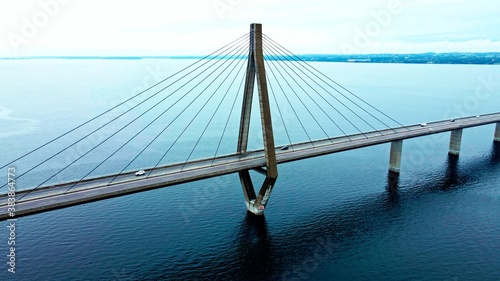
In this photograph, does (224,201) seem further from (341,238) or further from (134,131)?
(134,131)

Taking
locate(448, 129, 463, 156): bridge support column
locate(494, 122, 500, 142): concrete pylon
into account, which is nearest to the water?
locate(448, 129, 463, 156): bridge support column

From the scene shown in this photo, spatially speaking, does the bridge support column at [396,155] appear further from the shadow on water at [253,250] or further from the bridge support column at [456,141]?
the shadow on water at [253,250]

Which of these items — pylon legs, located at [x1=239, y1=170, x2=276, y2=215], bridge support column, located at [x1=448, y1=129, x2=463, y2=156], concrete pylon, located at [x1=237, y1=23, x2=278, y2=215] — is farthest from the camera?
bridge support column, located at [x1=448, y1=129, x2=463, y2=156]

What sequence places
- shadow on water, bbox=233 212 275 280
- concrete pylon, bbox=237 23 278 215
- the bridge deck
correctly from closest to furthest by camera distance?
1. the bridge deck
2. shadow on water, bbox=233 212 275 280
3. concrete pylon, bbox=237 23 278 215

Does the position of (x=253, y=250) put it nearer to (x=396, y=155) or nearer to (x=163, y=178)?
(x=163, y=178)

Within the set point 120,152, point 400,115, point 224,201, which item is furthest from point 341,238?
point 400,115

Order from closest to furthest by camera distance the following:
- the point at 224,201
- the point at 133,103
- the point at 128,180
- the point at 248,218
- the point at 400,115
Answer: the point at 128,180, the point at 248,218, the point at 224,201, the point at 400,115, the point at 133,103

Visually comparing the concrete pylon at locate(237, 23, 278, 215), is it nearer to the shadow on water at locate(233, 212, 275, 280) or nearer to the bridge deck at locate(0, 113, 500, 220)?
the bridge deck at locate(0, 113, 500, 220)
